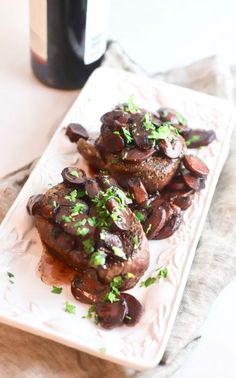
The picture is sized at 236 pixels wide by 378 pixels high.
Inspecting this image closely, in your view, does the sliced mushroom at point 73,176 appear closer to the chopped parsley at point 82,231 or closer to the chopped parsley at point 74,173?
the chopped parsley at point 74,173

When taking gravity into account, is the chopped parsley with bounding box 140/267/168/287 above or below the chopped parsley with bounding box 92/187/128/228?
below

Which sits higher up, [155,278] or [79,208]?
[79,208]

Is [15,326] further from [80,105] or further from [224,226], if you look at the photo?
[80,105]

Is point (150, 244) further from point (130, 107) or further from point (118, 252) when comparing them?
point (130, 107)

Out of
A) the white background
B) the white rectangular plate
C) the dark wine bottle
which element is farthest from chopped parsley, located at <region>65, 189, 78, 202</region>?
the dark wine bottle

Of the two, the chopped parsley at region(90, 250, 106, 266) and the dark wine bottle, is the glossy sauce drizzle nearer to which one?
the chopped parsley at region(90, 250, 106, 266)

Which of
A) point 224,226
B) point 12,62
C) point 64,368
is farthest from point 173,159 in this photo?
point 12,62

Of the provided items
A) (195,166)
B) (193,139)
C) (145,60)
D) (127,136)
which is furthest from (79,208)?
(145,60)
